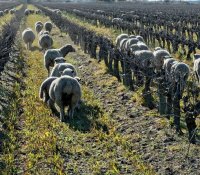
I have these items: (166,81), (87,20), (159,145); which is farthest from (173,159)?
(87,20)

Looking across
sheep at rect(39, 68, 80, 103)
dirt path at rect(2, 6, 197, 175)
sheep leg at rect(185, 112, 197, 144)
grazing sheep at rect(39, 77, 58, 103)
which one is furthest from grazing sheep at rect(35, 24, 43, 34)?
sheep leg at rect(185, 112, 197, 144)

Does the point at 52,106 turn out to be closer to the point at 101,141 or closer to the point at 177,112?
the point at 101,141

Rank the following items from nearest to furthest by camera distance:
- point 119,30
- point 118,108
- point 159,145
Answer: point 159,145, point 118,108, point 119,30

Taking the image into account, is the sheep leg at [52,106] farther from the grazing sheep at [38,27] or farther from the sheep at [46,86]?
the grazing sheep at [38,27]

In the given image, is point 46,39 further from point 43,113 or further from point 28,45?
point 43,113

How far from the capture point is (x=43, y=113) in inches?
577

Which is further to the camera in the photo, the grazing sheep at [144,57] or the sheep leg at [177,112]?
the grazing sheep at [144,57]

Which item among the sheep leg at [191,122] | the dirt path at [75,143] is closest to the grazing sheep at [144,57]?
the dirt path at [75,143]

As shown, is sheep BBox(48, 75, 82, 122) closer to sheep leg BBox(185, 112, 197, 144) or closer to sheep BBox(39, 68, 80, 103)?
sheep BBox(39, 68, 80, 103)

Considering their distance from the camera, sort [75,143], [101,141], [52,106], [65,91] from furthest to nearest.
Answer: [52,106]
[65,91]
[101,141]
[75,143]

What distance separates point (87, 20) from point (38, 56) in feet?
118

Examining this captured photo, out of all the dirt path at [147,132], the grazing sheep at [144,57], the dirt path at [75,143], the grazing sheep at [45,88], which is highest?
the grazing sheep at [144,57]

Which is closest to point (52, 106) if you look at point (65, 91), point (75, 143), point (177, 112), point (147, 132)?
point (65, 91)

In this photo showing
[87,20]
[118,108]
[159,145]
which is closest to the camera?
[159,145]
